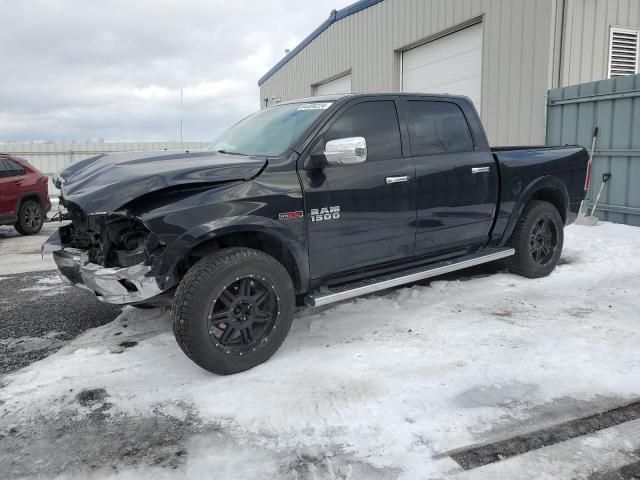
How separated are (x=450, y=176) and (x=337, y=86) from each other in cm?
1428

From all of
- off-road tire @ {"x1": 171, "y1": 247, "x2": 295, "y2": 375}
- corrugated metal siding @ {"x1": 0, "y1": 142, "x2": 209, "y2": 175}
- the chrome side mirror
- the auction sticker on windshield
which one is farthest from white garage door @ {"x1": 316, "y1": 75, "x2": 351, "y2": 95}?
off-road tire @ {"x1": 171, "y1": 247, "x2": 295, "y2": 375}

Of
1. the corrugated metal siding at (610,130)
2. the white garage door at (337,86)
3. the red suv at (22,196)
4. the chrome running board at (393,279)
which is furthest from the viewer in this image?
the white garage door at (337,86)

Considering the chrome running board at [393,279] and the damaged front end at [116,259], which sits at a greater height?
the damaged front end at [116,259]

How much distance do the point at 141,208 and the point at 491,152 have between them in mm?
3462

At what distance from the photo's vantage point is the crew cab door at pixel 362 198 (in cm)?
383

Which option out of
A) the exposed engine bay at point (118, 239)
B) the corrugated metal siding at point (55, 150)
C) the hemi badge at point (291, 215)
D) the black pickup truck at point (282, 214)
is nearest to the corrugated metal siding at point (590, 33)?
the black pickup truck at point (282, 214)

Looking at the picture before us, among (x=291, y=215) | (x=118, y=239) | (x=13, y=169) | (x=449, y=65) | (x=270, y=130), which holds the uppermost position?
(x=449, y=65)

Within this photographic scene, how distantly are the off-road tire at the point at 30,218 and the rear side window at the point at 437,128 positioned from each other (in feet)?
30.7

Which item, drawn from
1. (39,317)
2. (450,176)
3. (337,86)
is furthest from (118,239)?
(337,86)

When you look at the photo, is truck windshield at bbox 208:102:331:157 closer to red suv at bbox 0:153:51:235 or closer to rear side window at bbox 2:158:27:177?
red suv at bbox 0:153:51:235

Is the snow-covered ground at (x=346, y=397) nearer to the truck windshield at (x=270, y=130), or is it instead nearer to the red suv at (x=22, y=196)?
the truck windshield at (x=270, y=130)

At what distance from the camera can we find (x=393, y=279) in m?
4.21

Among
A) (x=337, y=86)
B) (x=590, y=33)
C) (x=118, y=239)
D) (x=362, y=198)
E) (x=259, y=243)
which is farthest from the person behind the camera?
(x=337, y=86)

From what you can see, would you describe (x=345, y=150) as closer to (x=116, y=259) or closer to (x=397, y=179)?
(x=397, y=179)
